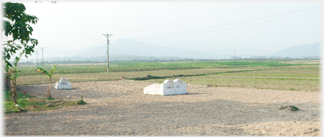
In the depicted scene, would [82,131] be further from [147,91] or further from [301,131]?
[147,91]

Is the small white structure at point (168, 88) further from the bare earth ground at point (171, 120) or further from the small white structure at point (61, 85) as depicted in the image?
the small white structure at point (61, 85)

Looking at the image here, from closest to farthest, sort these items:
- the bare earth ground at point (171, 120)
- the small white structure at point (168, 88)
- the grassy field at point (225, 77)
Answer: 1. the bare earth ground at point (171, 120)
2. the small white structure at point (168, 88)
3. the grassy field at point (225, 77)

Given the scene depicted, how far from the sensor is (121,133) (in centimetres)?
906

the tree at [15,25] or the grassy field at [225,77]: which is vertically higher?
the tree at [15,25]

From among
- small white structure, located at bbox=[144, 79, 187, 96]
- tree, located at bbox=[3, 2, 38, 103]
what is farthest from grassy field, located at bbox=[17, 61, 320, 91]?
tree, located at bbox=[3, 2, 38, 103]

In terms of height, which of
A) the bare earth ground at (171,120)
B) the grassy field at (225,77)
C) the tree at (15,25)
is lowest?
the bare earth ground at (171,120)

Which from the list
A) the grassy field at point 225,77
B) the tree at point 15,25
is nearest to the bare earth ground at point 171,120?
the tree at point 15,25

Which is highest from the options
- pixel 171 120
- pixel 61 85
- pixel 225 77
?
pixel 61 85

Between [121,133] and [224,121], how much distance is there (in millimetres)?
3846

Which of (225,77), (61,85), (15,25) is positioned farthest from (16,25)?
(225,77)

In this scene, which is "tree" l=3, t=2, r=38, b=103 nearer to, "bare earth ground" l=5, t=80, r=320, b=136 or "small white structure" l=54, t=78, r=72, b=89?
"bare earth ground" l=5, t=80, r=320, b=136

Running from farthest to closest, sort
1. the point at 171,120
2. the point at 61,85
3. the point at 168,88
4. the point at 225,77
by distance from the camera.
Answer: the point at 225,77 → the point at 61,85 → the point at 168,88 → the point at 171,120

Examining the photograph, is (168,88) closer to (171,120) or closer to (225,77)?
(171,120)

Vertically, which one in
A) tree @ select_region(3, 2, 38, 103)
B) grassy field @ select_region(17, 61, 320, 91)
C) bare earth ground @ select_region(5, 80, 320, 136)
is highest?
tree @ select_region(3, 2, 38, 103)
